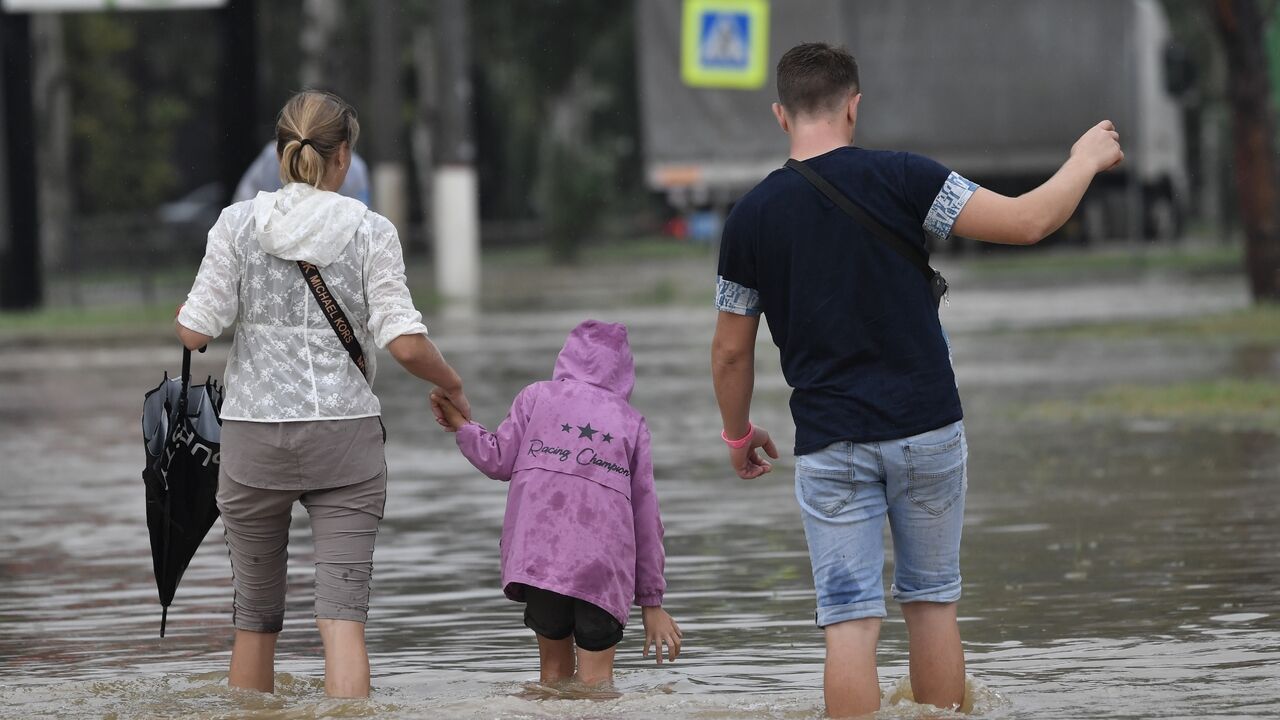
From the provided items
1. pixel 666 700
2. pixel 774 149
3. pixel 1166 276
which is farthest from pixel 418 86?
pixel 666 700

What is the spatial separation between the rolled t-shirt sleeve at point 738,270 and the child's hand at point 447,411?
2.71 ft

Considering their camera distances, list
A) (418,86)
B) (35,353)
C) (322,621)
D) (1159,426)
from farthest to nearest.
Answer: (418,86), (35,353), (1159,426), (322,621)

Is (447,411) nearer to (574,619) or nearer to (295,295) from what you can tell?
(295,295)

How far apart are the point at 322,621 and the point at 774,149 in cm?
3008

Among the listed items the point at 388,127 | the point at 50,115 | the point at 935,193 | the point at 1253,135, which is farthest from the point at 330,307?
the point at 50,115

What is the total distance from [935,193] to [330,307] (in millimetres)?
1531

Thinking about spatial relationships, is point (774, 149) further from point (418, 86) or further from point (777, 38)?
point (418, 86)

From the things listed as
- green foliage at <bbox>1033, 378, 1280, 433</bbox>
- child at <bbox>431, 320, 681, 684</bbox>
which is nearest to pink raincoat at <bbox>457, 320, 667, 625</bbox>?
child at <bbox>431, 320, 681, 684</bbox>

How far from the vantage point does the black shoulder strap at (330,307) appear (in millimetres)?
5586

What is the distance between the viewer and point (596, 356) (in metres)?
5.90

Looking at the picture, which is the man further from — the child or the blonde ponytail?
the blonde ponytail

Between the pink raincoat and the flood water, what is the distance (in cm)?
34

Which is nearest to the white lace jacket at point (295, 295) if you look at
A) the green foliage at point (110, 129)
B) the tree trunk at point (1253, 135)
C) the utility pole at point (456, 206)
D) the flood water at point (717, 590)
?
the flood water at point (717, 590)

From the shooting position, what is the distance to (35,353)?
70.0ft
